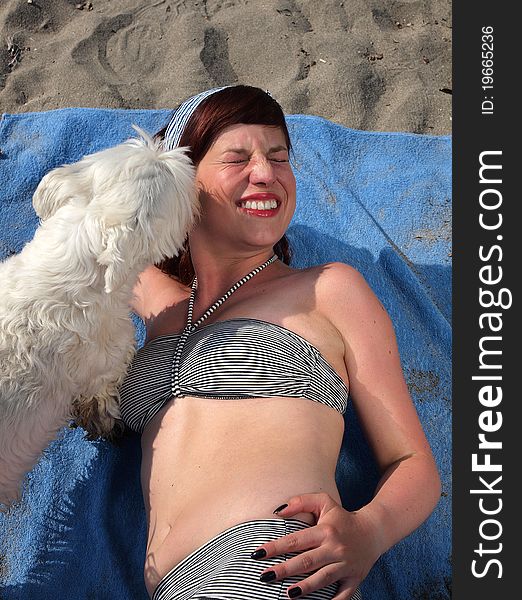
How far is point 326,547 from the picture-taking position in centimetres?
203

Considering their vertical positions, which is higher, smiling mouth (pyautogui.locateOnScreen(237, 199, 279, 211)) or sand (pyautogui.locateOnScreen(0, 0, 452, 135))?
sand (pyautogui.locateOnScreen(0, 0, 452, 135))

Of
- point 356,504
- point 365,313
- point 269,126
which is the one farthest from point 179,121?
point 356,504

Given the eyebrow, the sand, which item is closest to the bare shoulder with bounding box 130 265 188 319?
the eyebrow

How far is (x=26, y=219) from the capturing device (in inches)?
145

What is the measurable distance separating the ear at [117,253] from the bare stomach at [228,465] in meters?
0.56

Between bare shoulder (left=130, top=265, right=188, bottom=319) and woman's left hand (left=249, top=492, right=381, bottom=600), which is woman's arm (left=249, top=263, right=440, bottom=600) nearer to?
woman's left hand (left=249, top=492, right=381, bottom=600)

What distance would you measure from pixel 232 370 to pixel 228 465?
0.32 meters

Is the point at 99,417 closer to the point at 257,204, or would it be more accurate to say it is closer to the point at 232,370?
the point at 232,370

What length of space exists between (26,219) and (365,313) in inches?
80.3

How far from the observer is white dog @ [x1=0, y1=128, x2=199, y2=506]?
210 cm

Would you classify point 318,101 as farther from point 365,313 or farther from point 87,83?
point 365,313

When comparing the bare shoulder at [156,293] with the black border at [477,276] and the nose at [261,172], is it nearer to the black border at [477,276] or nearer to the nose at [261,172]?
the nose at [261,172]

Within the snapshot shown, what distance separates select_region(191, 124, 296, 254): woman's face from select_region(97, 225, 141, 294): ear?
612 mm

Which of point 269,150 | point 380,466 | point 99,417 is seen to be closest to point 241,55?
point 269,150
